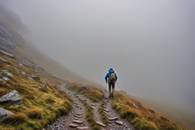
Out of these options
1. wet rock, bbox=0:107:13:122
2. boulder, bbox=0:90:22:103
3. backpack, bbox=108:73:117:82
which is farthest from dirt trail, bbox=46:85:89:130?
backpack, bbox=108:73:117:82

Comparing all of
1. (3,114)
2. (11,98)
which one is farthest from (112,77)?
(3,114)

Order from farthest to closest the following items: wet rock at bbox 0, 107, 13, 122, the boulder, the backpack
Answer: the backpack, the boulder, wet rock at bbox 0, 107, 13, 122

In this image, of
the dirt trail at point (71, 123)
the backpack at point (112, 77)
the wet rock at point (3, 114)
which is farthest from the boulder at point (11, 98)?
the backpack at point (112, 77)

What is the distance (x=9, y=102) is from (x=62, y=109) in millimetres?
5625

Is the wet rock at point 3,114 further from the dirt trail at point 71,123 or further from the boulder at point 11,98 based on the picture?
the boulder at point 11,98

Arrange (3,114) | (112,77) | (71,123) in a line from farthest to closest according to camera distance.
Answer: (112,77) → (71,123) → (3,114)

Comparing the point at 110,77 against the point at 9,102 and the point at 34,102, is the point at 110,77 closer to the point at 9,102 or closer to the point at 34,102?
the point at 34,102

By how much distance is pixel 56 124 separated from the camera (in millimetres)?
19672

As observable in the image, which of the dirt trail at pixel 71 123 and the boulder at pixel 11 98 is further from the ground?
the boulder at pixel 11 98

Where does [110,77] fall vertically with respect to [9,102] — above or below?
above

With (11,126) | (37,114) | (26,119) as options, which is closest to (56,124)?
(37,114)

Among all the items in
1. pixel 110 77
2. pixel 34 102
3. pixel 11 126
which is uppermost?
pixel 110 77

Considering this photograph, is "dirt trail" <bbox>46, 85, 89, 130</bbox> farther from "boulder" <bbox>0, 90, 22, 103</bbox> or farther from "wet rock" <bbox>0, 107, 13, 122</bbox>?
"boulder" <bbox>0, 90, 22, 103</bbox>

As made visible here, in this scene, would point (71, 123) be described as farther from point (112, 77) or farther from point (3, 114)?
point (112, 77)
